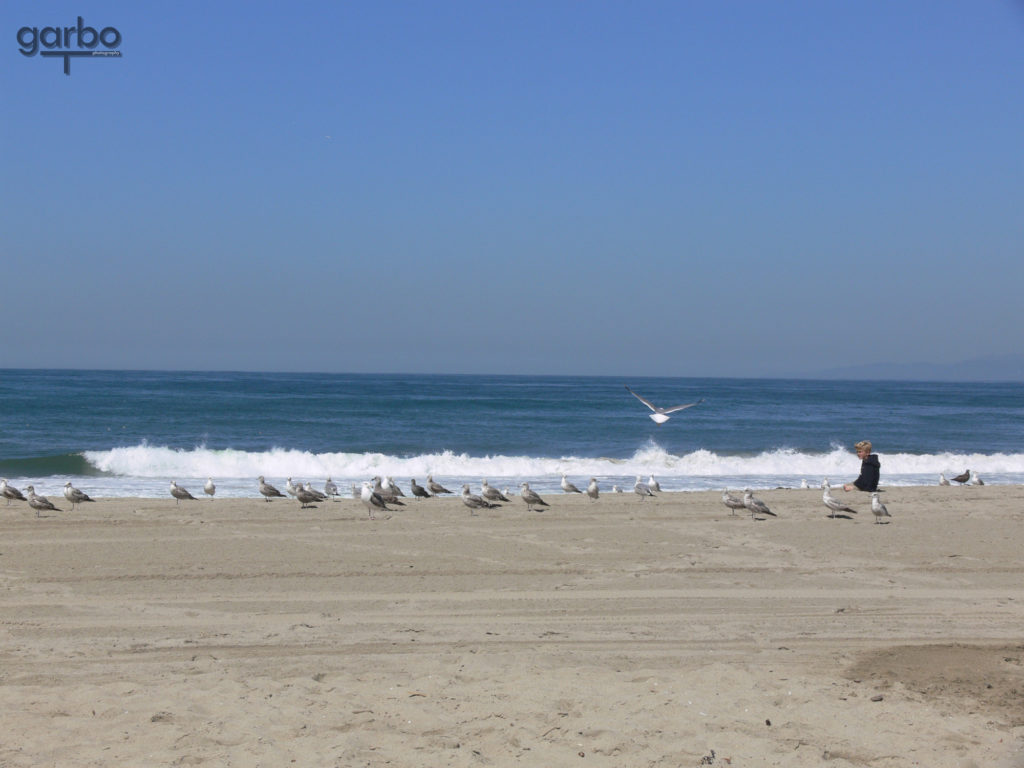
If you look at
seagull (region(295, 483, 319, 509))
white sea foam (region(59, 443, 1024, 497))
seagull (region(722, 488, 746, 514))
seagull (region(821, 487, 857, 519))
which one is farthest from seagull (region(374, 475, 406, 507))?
seagull (region(821, 487, 857, 519))

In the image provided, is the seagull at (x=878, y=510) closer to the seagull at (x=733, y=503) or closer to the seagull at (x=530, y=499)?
the seagull at (x=733, y=503)

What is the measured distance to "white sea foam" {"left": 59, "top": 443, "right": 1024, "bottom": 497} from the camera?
Result: 76.7ft

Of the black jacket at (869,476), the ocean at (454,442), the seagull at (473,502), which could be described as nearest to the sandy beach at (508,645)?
the seagull at (473,502)

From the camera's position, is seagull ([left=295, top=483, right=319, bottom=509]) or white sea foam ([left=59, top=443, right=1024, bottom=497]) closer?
seagull ([left=295, top=483, right=319, bottom=509])

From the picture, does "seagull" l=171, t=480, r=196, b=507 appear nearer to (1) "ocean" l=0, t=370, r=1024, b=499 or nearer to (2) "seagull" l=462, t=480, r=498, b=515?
(1) "ocean" l=0, t=370, r=1024, b=499

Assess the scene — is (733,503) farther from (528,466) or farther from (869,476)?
(528,466)

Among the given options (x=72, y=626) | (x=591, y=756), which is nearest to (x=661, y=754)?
(x=591, y=756)

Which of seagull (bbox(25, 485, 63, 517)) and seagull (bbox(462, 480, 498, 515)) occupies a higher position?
seagull (bbox(25, 485, 63, 517))

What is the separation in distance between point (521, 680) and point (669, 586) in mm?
3213

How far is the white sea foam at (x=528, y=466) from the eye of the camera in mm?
23375

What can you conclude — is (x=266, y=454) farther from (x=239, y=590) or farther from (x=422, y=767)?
(x=422, y=767)

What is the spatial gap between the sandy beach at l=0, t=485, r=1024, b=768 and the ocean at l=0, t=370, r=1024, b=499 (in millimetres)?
8057

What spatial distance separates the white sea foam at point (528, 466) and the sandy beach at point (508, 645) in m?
10.7

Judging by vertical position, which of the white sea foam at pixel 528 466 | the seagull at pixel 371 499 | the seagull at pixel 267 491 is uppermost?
the seagull at pixel 371 499
